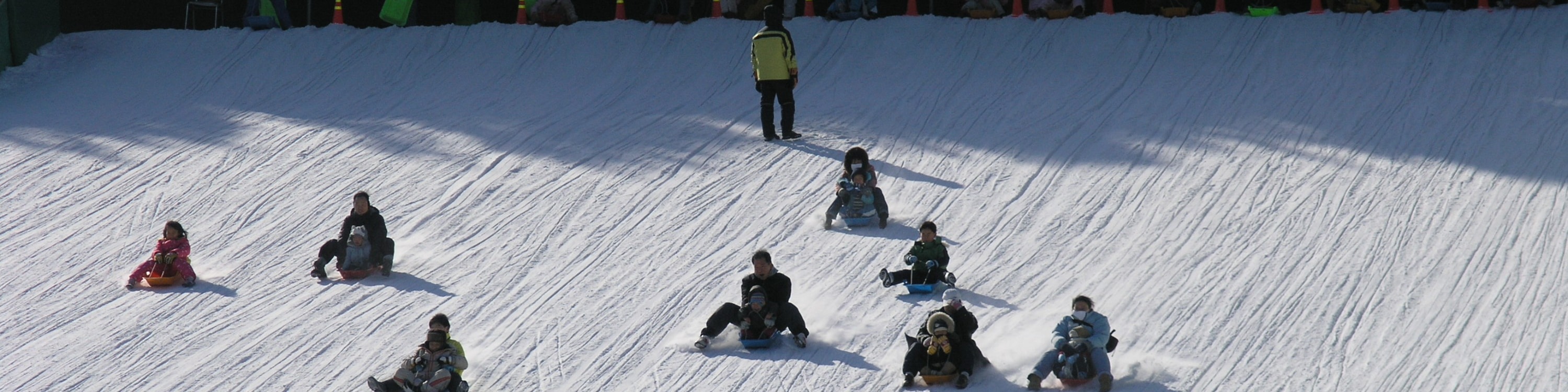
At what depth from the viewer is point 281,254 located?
436 inches

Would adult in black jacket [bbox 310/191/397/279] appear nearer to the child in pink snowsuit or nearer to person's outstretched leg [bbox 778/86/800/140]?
the child in pink snowsuit

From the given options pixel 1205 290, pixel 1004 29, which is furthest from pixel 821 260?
pixel 1004 29

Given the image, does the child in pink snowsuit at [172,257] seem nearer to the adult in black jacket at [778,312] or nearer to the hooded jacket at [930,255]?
the adult in black jacket at [778,312]

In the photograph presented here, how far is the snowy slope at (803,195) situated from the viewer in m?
8.83

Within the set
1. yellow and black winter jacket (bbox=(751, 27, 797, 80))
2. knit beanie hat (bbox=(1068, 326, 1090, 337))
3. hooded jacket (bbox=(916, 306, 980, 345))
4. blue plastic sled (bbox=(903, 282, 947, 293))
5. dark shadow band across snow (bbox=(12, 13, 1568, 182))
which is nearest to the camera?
knit beanie hat (bbox=(1068, 326, 1090, 337))

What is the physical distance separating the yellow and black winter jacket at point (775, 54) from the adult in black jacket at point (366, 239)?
402 centimetres

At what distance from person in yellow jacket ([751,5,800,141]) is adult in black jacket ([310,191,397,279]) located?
4.04 metres

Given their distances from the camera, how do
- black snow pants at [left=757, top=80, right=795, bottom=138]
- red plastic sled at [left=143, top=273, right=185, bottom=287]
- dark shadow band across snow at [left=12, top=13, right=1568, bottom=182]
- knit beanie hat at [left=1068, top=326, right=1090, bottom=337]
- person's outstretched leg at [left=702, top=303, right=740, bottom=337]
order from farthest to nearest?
black snow pants at [left=757, top=80, right=795, bottom=138] → dark shadow band across snow at [left=12, top=13, right=1568, bottom=182] → red plastic sled at [left=143, top=273, right=185, bottom=287] → person's outstretched leg at [left=702, top=303, right=740, bottom=337] → knit beanie hat at [left=1068, top=326, right=1090, bottom=337]

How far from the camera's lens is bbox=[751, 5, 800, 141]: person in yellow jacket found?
13508 millimetres

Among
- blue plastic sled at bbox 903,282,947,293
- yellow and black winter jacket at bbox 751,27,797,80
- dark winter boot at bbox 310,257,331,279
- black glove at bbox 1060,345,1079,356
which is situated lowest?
dark winter boot at bbox 310,257,331,279

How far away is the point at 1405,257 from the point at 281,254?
7152 millimetres

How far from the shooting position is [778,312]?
28.8 ft

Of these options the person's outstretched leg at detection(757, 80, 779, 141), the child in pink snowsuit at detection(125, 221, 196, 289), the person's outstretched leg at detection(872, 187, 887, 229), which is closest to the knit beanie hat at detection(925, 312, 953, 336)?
the person's outstretched leg at detection(872, 187, 887, 229)

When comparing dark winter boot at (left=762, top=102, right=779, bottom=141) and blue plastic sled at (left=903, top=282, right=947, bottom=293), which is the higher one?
dark winter boot at (left=762, top=102, right=779, bottom=141)
